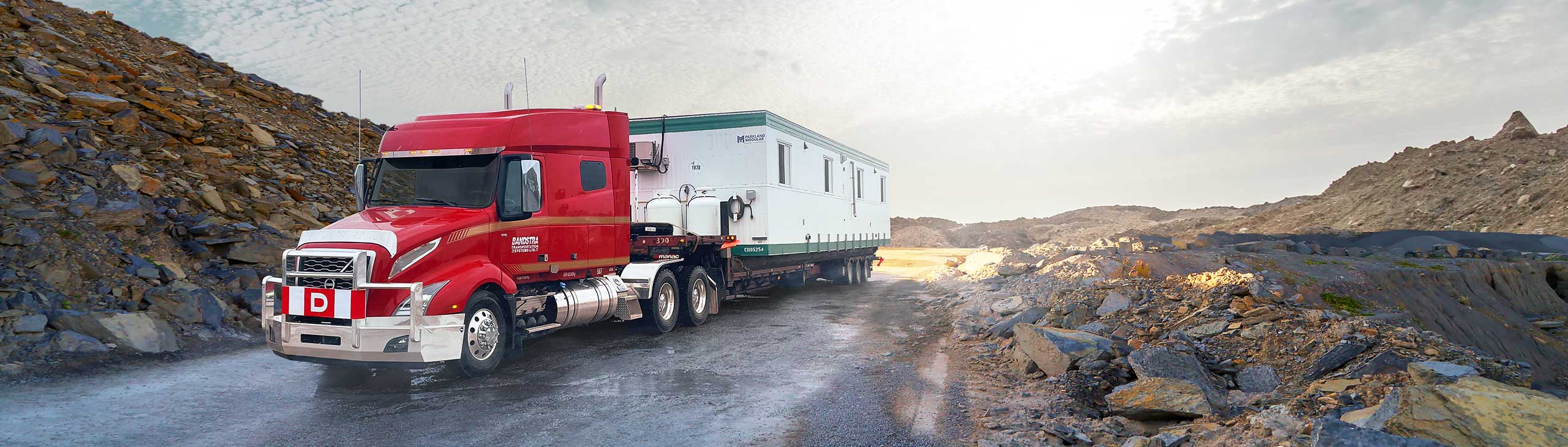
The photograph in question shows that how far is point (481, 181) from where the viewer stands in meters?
9.03

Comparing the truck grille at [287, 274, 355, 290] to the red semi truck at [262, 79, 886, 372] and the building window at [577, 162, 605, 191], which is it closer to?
the red semi truck at [262, 79, 886, 372]

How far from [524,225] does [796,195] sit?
7179mm

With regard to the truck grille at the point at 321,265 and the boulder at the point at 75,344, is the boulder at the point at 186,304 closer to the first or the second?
the boulder at the point at 75,344

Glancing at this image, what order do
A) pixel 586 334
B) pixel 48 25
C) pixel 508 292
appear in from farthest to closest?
pixel 48 25 → pixel 586 334 → pixel 508 292

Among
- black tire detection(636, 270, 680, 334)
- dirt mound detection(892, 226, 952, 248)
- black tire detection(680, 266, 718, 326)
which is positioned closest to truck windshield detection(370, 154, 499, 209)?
black tire detection(636, 270, 680, 334)

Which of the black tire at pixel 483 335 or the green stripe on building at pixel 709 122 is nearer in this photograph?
the black tire at pixel 483 335

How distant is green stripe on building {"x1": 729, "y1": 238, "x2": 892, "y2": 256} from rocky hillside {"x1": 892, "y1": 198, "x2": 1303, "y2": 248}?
32.0 meters

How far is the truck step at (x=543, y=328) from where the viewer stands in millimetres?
9291

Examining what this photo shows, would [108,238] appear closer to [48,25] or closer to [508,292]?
[508,292]

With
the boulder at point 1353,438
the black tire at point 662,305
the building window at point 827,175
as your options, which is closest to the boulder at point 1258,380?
the boulder at point 1353,438

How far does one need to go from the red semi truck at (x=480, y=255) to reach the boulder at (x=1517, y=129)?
46433 mm

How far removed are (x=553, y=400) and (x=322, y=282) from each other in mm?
2773

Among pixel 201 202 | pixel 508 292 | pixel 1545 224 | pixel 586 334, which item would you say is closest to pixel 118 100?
pixel 201 202

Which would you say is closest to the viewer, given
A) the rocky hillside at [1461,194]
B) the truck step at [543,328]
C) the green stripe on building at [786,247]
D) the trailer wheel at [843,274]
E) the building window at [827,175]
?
the truck step at [543,328]
